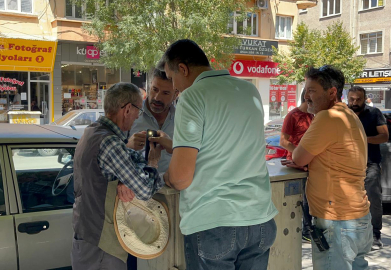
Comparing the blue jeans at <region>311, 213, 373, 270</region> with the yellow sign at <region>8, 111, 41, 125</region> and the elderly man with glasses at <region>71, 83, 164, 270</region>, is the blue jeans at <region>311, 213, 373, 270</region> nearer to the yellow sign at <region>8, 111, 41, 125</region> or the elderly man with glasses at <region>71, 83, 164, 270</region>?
the elderly man with glasses at <region>71, 83, 164, 270</region>

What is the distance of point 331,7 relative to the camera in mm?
33531

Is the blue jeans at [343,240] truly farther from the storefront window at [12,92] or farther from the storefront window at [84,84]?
the storefront window at [84,84]

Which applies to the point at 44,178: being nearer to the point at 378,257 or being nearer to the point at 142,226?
the point at 142,226

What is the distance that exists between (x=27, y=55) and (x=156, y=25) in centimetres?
588

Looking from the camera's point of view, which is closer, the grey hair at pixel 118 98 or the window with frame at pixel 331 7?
the grey hair at pixel 118 98

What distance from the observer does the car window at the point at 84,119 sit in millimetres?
11586

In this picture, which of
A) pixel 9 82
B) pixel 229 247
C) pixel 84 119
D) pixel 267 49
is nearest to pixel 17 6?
pixel 9 82

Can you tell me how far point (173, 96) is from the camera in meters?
3.37

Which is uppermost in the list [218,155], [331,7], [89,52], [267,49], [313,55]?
[331,7]

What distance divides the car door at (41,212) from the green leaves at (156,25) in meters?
10.9

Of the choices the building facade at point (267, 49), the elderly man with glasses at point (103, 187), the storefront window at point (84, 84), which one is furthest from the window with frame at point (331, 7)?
the elderly man with glasses at point (103, 187)

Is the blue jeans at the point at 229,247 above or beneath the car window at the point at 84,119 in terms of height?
beneath

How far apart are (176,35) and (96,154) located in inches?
492

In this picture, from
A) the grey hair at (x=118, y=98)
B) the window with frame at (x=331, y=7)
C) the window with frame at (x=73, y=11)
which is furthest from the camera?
the window with frame at (x=331, y=7)
